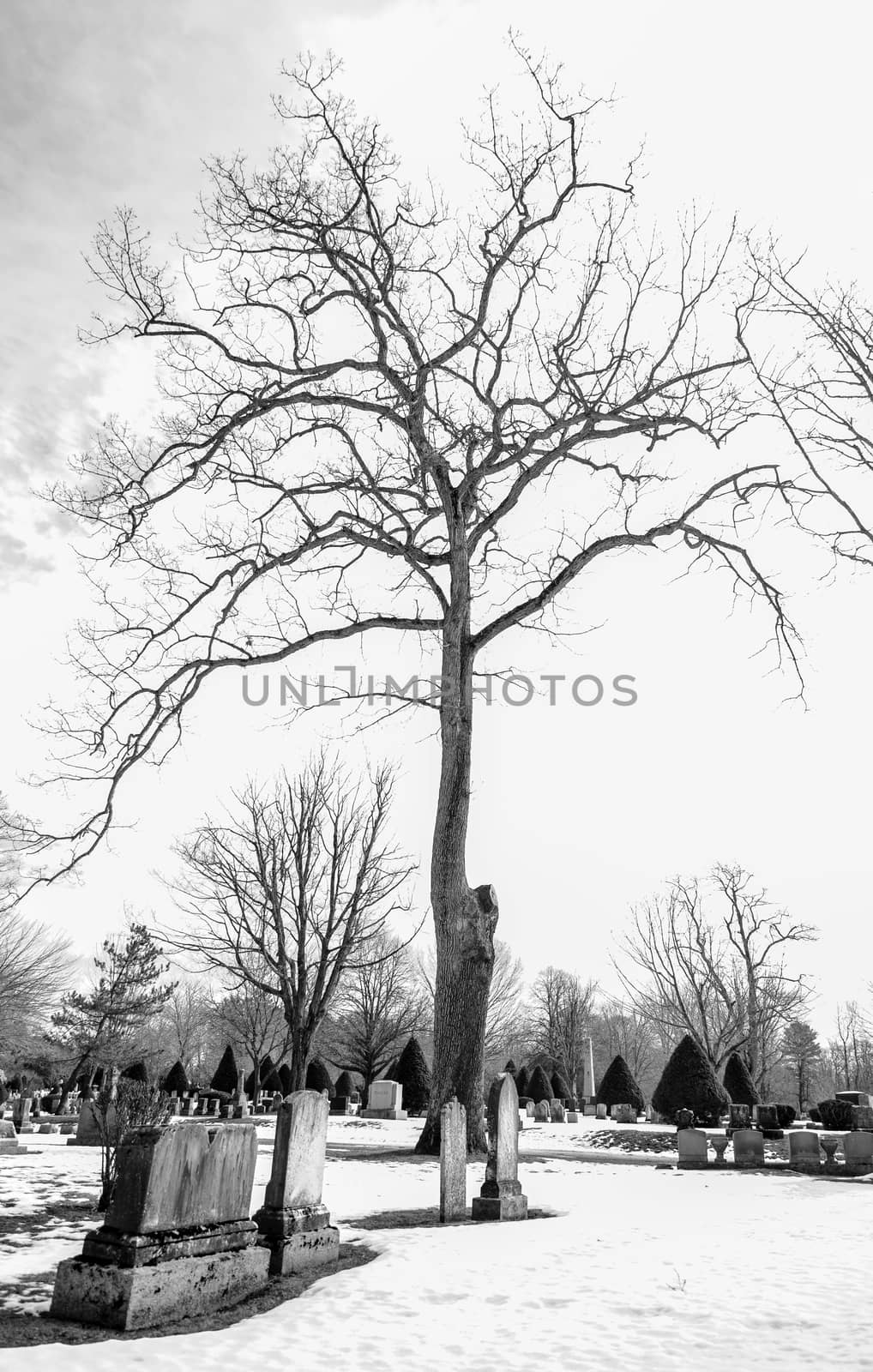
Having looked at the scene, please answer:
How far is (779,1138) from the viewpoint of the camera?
2156 cm

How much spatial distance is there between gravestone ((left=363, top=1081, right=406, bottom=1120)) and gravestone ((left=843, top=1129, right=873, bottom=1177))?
49.4 feet

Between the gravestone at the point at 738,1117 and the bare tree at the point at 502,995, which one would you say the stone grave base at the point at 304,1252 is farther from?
the bare tree at the point at 502,995

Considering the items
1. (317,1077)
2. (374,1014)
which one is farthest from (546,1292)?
(374,1014)

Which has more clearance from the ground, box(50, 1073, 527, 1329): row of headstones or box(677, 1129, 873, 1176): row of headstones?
box(50, 1073, 527, 1329): row of headstones

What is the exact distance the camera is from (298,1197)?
6125 millimetres

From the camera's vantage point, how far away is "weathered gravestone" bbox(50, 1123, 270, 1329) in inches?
177

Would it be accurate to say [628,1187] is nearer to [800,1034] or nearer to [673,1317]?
[673,1317]

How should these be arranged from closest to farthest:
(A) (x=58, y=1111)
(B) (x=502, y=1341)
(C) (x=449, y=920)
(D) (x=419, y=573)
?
(B) (x=502, y=1341), (C) (x=449, y=920), (D) (x=419, y=573), (A) (x=58, y=1111)

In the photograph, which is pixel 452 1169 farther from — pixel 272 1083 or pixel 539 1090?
pixel 272 1083

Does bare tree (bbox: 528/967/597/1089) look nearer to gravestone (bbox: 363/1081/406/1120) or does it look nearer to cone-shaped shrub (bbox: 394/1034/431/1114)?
cone-shaped shrub (bbox: 394/1034/431/1114)

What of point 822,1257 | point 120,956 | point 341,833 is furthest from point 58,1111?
point 822,1257

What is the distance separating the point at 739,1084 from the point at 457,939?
22396mm

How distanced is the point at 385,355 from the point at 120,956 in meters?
Result: 31.2

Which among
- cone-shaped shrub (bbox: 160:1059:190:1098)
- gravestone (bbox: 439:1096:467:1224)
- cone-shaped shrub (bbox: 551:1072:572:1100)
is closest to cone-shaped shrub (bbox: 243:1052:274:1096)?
cone-shaped shrub (bbox: 160:1059:190:1098)
